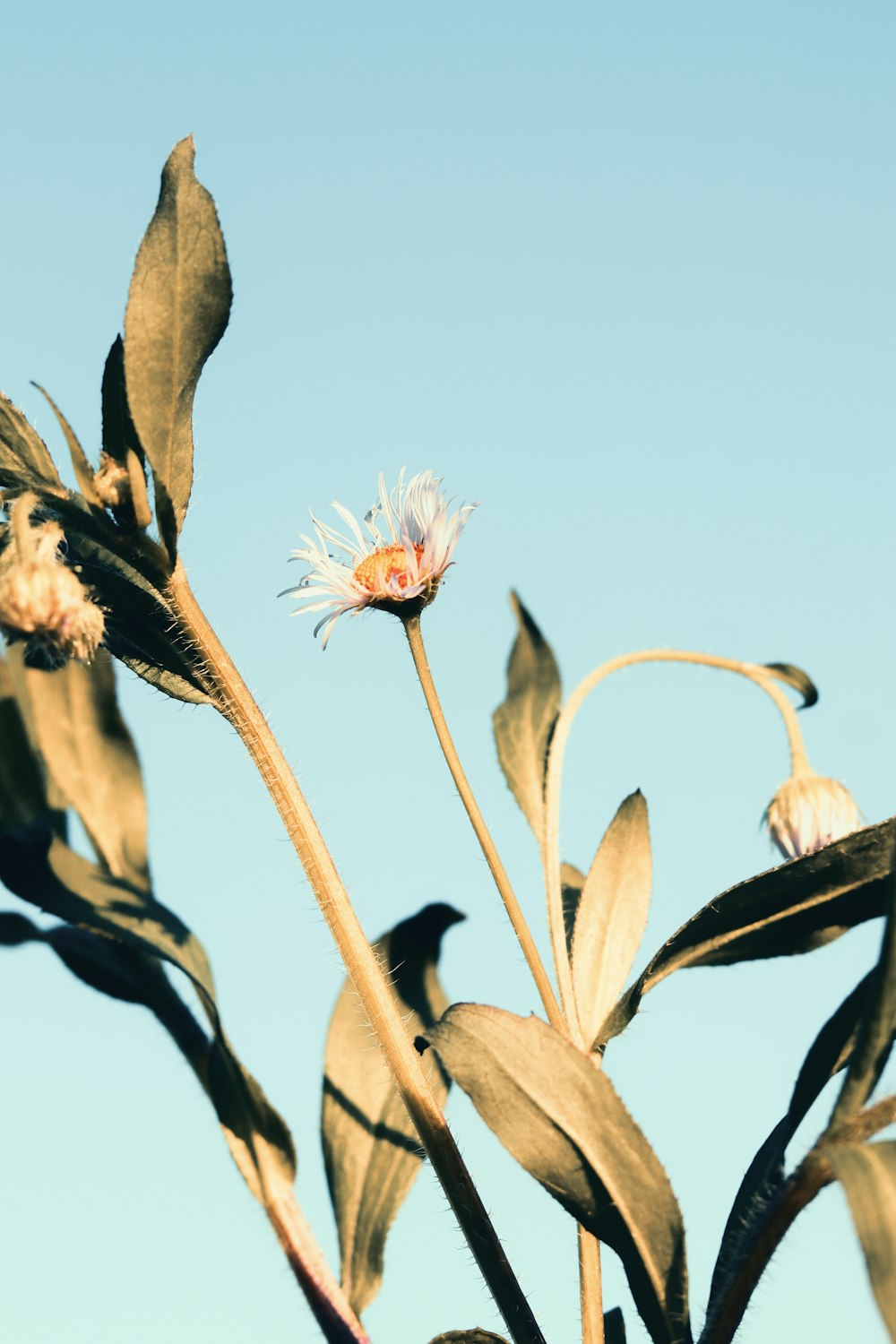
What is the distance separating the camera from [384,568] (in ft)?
6.00

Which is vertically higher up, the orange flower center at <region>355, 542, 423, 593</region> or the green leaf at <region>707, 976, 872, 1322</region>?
the orange flower center at <region>355, 542, 423, 593</region>

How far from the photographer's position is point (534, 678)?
193 cm

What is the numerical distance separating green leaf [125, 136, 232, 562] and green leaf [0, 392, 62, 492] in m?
0.14

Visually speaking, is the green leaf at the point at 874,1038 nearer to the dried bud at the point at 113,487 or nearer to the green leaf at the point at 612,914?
the green leaf at the point at 612,914

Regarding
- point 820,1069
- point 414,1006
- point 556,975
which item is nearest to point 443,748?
point 556,975

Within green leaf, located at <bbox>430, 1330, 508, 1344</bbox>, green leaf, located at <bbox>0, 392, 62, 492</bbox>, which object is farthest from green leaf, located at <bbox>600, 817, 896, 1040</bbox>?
green leaf, located at <bbox>0, 392, 62, 492</bbox>

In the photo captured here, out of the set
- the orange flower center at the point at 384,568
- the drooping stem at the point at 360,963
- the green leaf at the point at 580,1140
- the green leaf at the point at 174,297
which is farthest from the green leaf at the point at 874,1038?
the orange flower center at the point at 384,568

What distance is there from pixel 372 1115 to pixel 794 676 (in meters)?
0.83

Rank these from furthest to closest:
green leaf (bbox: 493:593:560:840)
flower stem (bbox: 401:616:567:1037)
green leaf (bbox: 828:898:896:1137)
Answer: green leaf (bbox: 493:593:560:840)
flower stem (bbox: 401:616:567:1037)
green leaf (bbox: 828:898:896:1137)

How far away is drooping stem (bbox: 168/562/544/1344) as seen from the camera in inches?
47.5

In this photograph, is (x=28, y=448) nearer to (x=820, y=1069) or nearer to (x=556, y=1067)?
(x=556, y=1067)

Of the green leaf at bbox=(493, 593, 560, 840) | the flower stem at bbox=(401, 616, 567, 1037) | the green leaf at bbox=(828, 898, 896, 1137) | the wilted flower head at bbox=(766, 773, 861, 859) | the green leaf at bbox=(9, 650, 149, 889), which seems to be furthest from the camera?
the wilted flower head at bbox=(766, 773, 861, 859)

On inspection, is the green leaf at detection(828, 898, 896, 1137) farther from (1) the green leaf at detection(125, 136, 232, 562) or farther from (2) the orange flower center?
(2) the orange flower center

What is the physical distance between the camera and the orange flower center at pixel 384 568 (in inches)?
71.0
